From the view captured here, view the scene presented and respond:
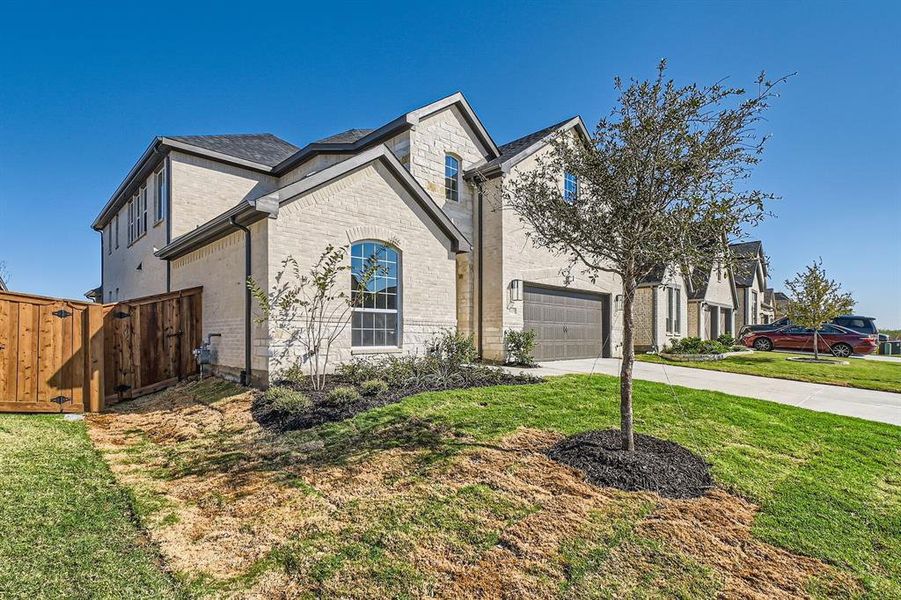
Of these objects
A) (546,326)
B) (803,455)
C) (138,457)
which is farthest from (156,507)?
(546,326)

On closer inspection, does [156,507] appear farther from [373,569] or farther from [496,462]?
[496,462]

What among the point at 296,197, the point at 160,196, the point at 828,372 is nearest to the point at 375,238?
the point at 296,197

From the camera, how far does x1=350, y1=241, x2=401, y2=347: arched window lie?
9578mm

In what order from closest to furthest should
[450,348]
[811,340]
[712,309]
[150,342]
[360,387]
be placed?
1. [360,387]
2. [150,342]
3. [450,348]
4. [811,340]
5. [712,309]

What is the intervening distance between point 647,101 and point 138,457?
25.4 feet

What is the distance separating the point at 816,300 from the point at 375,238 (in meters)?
18.8

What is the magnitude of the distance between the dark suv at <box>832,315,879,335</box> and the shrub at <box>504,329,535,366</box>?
18.7 meters

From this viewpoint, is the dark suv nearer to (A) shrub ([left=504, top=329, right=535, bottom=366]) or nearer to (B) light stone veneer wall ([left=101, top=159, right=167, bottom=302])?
(A) shrub ([left=504, top=329, right=535, bottom=366])

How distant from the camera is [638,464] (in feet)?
15.5

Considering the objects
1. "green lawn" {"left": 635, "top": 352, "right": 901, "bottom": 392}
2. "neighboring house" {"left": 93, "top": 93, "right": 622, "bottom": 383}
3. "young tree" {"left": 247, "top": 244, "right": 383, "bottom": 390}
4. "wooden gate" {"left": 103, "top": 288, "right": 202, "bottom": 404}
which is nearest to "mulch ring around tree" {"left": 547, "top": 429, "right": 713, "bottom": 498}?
"neighboring house" {"left": 93, "top": 93, "right": 622, "bottom": 383}

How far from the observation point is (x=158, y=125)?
14445mm

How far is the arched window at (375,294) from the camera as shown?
9.58 metres

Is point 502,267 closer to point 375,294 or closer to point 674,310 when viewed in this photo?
point 375,294

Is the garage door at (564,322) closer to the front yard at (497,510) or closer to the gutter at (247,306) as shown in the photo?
the front yard at (497,510)
